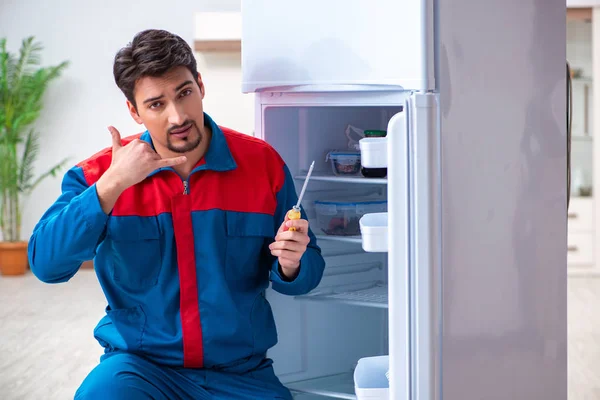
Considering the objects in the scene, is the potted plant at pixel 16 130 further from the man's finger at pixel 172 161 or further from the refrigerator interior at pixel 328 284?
the man's finger at pixel 172 161

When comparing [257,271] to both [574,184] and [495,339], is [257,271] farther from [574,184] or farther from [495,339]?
[574,184]

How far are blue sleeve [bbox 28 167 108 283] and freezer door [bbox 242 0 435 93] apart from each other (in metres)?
0.65

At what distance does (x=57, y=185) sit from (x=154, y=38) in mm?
5260

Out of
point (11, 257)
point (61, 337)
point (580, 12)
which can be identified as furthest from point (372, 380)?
point (11, 257)

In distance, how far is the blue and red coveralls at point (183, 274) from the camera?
2029 mm

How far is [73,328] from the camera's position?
4684mm

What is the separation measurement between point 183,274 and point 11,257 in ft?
16.0

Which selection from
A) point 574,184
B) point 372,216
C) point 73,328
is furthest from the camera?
point 574,184

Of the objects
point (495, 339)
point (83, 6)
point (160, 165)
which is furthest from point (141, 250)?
point (83, 6)

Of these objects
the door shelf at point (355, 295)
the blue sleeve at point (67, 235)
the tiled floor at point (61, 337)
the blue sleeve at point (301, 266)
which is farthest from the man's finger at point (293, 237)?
the tiled floor at point (61, 337)

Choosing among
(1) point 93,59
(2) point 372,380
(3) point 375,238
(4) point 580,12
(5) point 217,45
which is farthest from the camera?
(1) point 93,59

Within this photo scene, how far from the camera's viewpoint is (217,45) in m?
6.39

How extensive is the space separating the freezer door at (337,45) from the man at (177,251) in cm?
29

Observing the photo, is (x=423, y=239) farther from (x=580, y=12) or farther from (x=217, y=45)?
(x=217, y=45)
